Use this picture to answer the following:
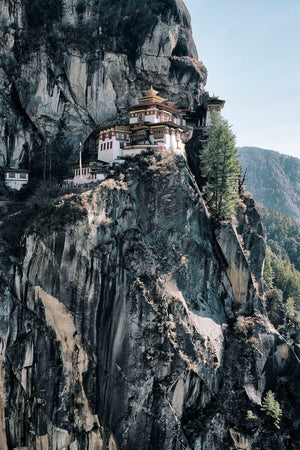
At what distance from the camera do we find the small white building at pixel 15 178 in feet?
142

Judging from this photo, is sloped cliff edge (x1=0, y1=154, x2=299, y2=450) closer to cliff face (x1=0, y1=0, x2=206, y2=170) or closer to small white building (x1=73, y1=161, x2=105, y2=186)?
small white building (x1=73, y1=161, x2=105, y2=186)

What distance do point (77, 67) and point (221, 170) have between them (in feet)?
75.3

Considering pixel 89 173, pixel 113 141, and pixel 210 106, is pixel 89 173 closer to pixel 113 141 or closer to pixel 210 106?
pixel 113 141

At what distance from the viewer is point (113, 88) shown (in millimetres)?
48406

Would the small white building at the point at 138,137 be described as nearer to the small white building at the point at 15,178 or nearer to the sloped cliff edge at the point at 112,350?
the sloped cliff edge at the point at 112,350

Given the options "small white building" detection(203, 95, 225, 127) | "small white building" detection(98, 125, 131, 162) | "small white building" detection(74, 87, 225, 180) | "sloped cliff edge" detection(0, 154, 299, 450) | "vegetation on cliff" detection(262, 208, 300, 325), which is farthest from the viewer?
"vegetation on cliff" detection(262, 208, 300, 325)

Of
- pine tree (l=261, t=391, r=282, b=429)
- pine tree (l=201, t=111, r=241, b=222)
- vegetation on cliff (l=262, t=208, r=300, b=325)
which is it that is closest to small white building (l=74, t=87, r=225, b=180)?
pine tree (l=201, t=111, r=241, b=222)

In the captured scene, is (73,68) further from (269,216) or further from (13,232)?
(269,216)

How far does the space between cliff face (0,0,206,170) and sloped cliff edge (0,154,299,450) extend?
15.1 meters

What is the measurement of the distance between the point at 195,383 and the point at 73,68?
3971 cm

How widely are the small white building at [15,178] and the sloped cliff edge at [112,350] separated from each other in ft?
34.5

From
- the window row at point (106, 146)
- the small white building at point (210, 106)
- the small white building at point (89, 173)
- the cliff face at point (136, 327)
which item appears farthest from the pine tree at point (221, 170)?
the small white building at point (89, 173)

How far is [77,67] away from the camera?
46.6m

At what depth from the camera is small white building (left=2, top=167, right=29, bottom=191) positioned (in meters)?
43.2
